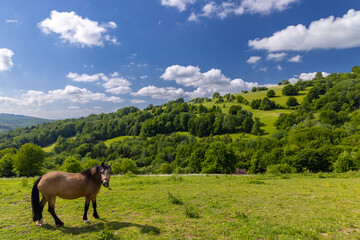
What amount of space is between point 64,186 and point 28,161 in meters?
53.5

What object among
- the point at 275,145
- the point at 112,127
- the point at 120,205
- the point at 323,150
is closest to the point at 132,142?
the point at 112,127

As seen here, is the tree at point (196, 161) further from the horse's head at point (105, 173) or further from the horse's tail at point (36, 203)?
the horse's tail at point (36, 203)

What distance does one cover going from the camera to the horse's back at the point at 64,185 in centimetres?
731

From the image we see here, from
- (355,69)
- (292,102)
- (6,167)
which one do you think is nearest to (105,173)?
(6,167)

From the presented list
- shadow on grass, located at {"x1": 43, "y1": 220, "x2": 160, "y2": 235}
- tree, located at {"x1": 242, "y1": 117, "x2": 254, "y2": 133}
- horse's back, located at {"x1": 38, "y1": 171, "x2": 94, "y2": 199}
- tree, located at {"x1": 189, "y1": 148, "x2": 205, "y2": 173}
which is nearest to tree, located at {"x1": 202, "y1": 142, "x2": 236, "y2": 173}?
tree, located at {"x1": 189, "y1": 148, "x2": 205, "y2": 173}

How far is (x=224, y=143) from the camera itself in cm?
5088

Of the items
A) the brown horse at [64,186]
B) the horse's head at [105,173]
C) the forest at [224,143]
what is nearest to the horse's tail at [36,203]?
the brown horse at [64,186]

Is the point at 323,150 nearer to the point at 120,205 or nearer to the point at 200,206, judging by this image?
the point at 200,206

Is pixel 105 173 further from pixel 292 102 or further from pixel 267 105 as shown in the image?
pixel 292 102

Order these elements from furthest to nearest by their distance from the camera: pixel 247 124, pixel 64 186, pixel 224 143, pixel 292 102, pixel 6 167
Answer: pixel 292 102, pixel 247 124, pixel 6 167, pixel 224 143, pixel 64 186

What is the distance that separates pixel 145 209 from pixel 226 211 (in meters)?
4.88

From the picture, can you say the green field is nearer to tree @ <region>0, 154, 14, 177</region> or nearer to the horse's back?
the horse's back

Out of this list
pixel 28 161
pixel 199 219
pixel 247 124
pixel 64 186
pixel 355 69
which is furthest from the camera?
pixel 355 69

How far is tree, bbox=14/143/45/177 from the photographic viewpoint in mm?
44503
